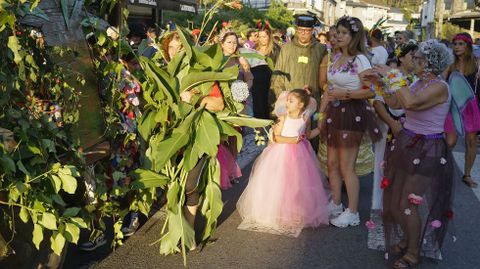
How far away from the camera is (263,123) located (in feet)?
11.3

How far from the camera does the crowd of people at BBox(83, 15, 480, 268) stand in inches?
138

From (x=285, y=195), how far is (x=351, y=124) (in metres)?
0.89

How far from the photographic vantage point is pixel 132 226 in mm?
4203

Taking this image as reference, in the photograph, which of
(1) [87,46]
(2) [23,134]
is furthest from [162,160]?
(2) [23,134]

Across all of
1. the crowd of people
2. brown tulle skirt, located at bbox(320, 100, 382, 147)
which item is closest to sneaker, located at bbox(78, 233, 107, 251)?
the crowd of people

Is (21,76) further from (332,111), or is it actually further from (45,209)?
(332,111)

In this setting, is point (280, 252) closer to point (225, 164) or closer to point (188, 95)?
point (225, 164)

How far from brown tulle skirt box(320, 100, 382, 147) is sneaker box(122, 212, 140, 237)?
193cm

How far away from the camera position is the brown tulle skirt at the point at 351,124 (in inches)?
172

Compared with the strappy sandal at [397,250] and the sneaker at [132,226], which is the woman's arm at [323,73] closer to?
the strappy sandal at [397,250]

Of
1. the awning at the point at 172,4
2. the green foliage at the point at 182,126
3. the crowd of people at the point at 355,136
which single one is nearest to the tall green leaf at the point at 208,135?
the green foliage at the point at 182,126

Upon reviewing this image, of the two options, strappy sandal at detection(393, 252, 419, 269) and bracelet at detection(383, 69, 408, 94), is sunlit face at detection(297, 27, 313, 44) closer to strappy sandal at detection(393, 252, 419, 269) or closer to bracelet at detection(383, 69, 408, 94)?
bracelet at detection(383, 69, 408, 94)

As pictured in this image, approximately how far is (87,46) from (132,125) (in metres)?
0.64

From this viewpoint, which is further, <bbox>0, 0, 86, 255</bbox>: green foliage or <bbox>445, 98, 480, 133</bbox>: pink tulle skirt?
<bbox>445, 98, 480, 133</bbox>: pink tulle skirt
